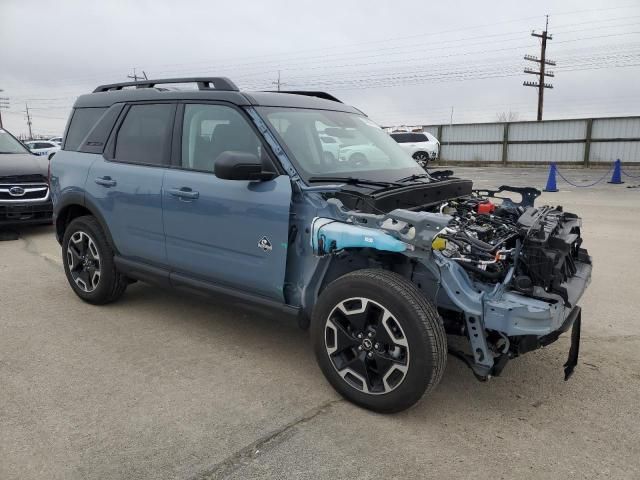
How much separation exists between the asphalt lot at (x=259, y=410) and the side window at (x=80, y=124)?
1617mm

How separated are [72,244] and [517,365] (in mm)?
3986

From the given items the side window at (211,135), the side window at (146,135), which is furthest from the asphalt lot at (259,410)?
the side window at (146,135)

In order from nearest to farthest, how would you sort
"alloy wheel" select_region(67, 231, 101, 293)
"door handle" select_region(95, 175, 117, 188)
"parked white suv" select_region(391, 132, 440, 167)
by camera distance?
"door handle" select_region(95, 175, 117, 188)
"alloy wheel" select_region(67, 231, 101, 293)
"parked white suv" select_region(391, 132, 440, 167)

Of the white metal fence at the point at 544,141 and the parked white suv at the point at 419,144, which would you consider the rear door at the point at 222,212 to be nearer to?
the parked white suv at the point at 419,144

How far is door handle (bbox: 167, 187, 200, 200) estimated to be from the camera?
3.77m

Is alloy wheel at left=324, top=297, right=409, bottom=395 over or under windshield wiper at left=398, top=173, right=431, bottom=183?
under

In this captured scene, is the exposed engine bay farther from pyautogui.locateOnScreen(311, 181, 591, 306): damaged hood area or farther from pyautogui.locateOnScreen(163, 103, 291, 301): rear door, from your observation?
pyautogui.locateOnScreen(163, 103, 291, 301): rear door

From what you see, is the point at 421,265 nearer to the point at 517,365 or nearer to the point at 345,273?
the point at 345,273

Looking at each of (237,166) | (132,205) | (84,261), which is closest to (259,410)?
(237,166)

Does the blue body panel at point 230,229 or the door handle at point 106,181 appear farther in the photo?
the door handle at point 106,181

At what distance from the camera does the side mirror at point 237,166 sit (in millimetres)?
3229

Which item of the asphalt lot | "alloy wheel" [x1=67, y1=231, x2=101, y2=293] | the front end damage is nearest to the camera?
the asphalt lot

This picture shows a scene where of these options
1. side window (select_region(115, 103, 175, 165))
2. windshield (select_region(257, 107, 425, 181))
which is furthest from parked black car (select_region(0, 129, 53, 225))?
windshield (select_region(257, 107, 425, 181))

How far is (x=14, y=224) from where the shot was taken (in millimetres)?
8008
